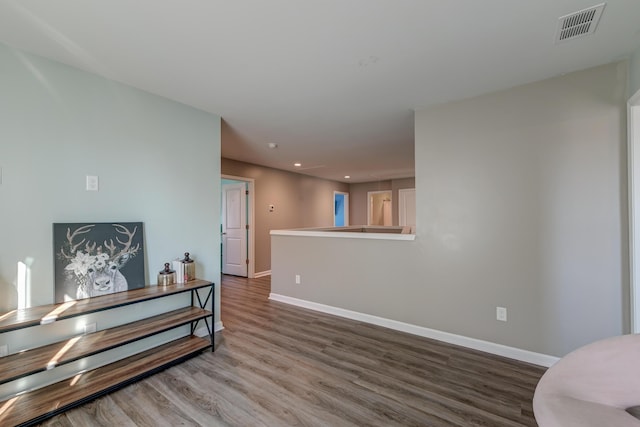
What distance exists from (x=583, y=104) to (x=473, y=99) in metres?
0.81

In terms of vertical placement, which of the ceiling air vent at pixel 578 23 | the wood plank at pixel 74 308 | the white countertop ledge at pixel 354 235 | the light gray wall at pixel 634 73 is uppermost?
the ceiling air vent at pixel 578 23

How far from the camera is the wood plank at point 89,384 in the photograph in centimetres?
165

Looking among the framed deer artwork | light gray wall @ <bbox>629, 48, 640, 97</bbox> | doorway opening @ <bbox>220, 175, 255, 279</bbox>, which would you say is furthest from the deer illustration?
light gray wall @ <bbox>629, 48, 640, 97</bbox>

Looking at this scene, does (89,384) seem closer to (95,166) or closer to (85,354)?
(85,354)

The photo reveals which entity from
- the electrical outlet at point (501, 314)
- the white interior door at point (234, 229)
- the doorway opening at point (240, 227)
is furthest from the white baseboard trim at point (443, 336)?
the white interior door at point (234, 229)

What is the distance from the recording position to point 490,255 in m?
2.54

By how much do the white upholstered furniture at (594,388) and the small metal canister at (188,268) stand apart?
2.63 m

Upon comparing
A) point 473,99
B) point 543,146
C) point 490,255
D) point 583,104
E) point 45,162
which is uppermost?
point 473,99

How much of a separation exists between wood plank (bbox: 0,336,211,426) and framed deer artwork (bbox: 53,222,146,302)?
597mm

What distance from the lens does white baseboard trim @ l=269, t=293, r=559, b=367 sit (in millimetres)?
2346

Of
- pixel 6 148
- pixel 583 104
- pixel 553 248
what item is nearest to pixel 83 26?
pixel 6 148

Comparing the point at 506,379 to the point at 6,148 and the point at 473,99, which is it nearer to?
the point at 473,99

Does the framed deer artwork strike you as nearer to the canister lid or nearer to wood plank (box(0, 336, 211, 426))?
the canister lid

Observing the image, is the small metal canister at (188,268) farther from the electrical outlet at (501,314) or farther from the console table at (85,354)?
the electrical outlet at (501,314)
